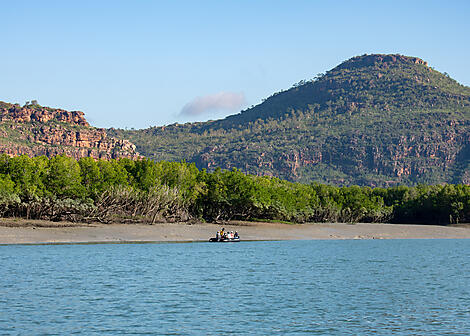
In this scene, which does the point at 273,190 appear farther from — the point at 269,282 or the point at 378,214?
the point at 269,282

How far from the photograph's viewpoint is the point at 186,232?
97.0m

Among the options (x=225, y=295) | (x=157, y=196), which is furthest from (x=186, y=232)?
(x=225, y=295)

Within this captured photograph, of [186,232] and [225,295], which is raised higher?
[186,232]

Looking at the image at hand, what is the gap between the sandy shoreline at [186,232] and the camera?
264 feet

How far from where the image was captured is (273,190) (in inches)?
4973

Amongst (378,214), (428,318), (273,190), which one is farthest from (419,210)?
(428,318)

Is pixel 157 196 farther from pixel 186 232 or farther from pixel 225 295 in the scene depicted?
pixel 225 295

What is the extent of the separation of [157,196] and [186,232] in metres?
7.80

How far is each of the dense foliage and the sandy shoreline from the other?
324cm

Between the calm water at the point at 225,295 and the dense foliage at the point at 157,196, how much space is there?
22.0 m

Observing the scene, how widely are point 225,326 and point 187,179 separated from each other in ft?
265

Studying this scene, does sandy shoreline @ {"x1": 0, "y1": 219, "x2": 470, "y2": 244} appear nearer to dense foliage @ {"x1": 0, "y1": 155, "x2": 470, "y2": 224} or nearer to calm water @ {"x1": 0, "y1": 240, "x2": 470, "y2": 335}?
dense foliage @ {"x1": 0, "y1": 155, "x2": 470, "y2": 224}

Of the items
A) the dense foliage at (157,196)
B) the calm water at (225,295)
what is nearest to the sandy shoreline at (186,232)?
the dense foliage at (157,196)

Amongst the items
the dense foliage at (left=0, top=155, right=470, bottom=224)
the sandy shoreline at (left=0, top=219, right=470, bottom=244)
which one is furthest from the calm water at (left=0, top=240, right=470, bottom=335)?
the dense foliage at (left=0, top=155, right=470, bottom=224)
